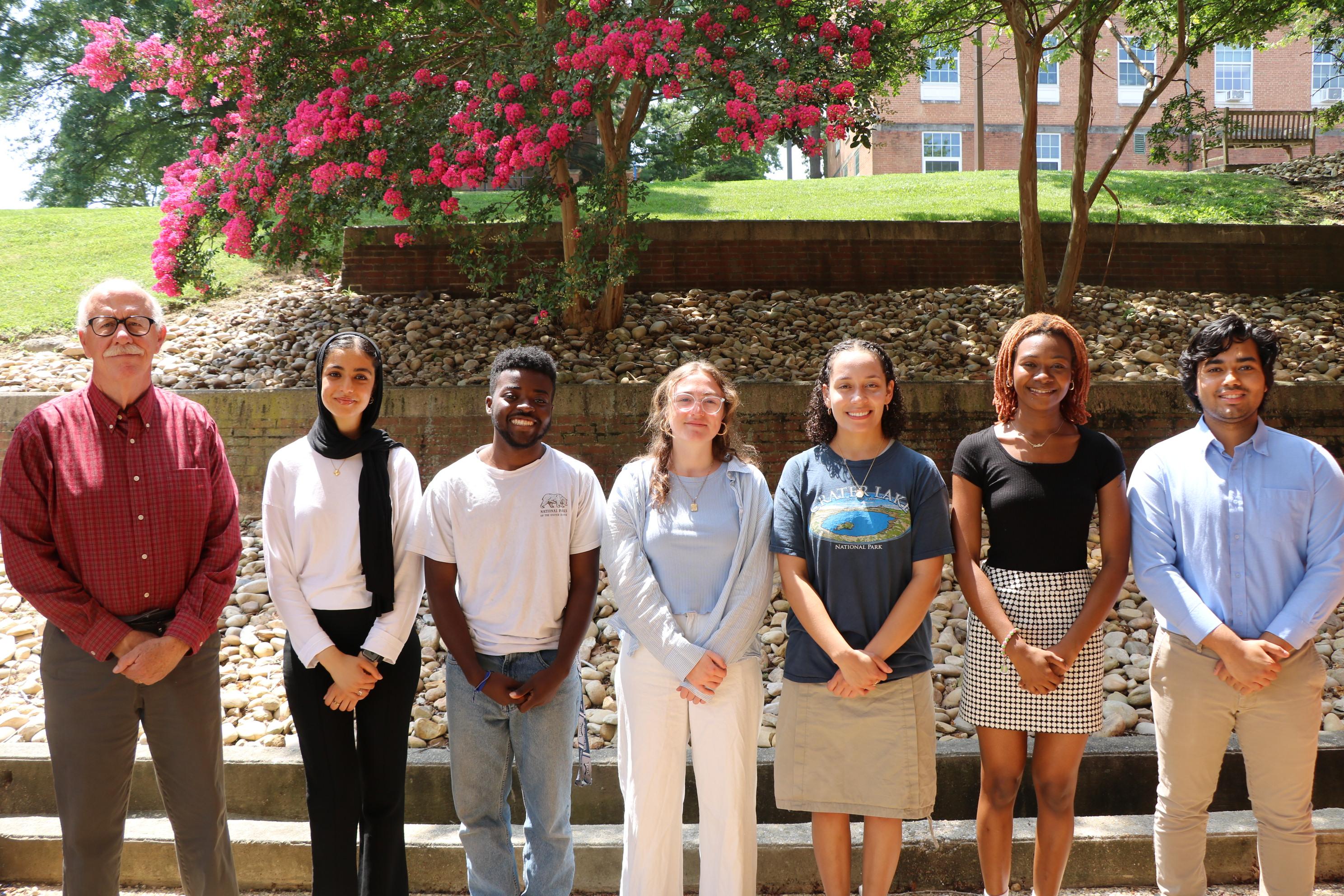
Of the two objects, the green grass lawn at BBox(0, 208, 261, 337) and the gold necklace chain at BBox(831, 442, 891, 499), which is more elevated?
the green grass lawn at BBox(0, 208, 261, 337)

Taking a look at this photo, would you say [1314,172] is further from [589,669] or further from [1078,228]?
[589,669]

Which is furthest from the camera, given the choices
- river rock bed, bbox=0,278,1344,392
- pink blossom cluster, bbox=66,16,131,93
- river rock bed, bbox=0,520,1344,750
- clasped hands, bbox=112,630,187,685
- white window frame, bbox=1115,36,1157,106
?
white window frame, bbox=1115,36,1157,106

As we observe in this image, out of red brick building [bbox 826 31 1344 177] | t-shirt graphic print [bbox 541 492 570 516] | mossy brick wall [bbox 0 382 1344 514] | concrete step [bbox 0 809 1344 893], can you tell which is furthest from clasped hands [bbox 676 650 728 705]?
red brick building [bbox 826 31 1344 177]

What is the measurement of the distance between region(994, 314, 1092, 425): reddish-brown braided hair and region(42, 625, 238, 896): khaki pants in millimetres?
2665

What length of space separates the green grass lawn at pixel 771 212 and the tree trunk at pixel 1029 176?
2.63 m

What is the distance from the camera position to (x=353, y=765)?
9.34ft

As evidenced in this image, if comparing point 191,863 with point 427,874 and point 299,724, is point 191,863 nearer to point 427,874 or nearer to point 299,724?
point 299,724

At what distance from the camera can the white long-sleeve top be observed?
2783 millimetres

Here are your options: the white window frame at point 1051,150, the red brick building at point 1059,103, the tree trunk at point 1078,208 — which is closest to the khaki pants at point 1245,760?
the tree trunk at point 1078,208

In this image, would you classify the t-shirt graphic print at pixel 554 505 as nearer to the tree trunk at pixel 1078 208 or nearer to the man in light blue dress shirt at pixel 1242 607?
the man in light blue dress shirt at pixel 1242 607

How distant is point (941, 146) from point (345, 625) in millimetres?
30296

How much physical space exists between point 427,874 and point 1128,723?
3.00 metres

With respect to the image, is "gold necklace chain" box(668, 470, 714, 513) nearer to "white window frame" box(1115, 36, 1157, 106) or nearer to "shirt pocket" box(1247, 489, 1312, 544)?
"shirt pocket" box(1247, 489, 1312, 544)

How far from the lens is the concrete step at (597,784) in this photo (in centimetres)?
373
